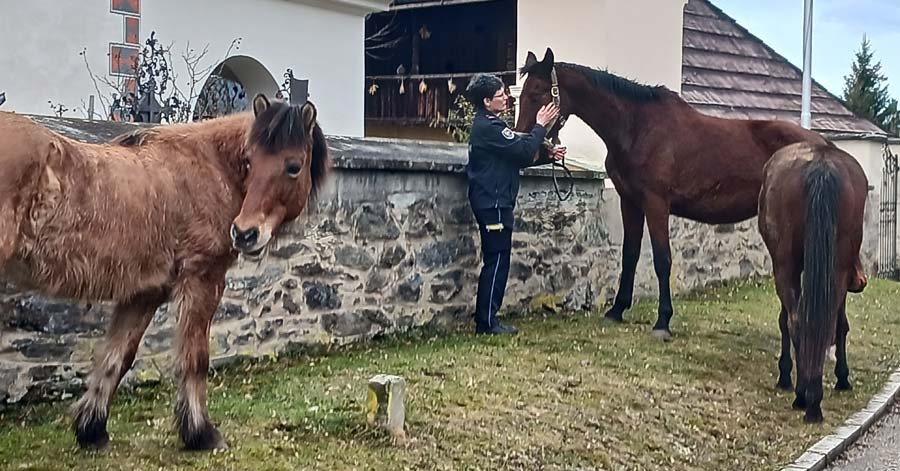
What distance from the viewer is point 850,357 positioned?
8.60 m

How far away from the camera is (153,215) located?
4430mm

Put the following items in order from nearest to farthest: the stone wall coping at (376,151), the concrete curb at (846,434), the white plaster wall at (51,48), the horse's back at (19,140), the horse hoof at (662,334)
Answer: the horse's back at (19,140), the concrete curb at (846,434), the stone wall coping at (376,151), the horse hoof at (662,334), the white plaster wall at (51,48)

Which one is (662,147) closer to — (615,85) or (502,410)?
(615,85)

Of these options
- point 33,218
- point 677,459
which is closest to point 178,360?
point 33,218

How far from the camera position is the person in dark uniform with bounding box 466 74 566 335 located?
25.4 feet

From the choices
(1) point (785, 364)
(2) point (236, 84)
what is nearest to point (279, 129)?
(1) point (785, 364)

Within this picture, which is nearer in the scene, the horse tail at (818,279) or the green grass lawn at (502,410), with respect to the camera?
the green grass lawn at (502,410)

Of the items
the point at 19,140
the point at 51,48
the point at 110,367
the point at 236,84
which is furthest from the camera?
the point at 236,84

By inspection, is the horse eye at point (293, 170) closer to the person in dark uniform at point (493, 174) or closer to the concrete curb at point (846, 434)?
the concrete curb at point (846, 434)

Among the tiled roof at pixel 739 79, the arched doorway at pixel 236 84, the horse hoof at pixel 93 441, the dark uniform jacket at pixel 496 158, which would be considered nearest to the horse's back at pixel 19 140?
the horse hoof at pixel 93 441

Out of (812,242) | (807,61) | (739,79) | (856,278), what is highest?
(807,61)

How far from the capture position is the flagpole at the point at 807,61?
14.4 meters

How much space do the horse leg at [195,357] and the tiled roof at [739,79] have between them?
11.2 metres

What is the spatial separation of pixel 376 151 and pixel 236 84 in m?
5.45
